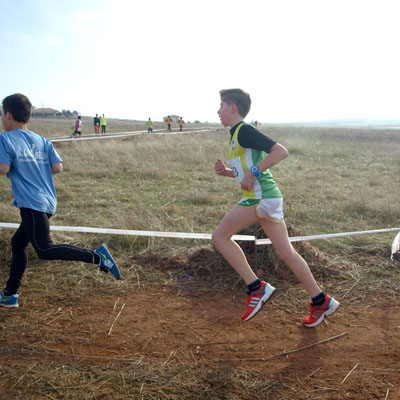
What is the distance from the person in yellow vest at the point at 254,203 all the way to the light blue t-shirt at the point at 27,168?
165 cm

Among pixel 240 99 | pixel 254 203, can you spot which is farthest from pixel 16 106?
pixel 254 203

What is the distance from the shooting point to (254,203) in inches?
123

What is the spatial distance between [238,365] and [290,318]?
0.98m

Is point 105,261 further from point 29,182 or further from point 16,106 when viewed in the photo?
point 16,106

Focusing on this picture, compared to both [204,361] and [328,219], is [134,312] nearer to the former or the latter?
[204,361]

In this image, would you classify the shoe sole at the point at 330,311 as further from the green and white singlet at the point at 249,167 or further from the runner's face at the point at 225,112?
the runner's face at the point at 225,112

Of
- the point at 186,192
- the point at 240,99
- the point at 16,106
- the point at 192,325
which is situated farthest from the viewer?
the point at 186,192

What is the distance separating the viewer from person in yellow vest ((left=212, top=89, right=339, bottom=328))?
10.0 ft

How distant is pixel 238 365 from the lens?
2934 mm

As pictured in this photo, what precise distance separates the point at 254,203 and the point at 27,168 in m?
2.05

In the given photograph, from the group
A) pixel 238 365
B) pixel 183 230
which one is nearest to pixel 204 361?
pixel 238 365

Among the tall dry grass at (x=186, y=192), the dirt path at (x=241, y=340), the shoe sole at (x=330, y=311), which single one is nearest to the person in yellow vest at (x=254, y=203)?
the shoe sole at (x=330, y=311)

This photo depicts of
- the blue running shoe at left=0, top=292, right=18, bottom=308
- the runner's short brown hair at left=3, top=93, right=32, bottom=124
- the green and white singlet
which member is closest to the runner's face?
the green and white singlet

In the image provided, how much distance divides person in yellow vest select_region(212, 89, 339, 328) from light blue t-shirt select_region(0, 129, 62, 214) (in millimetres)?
1646
